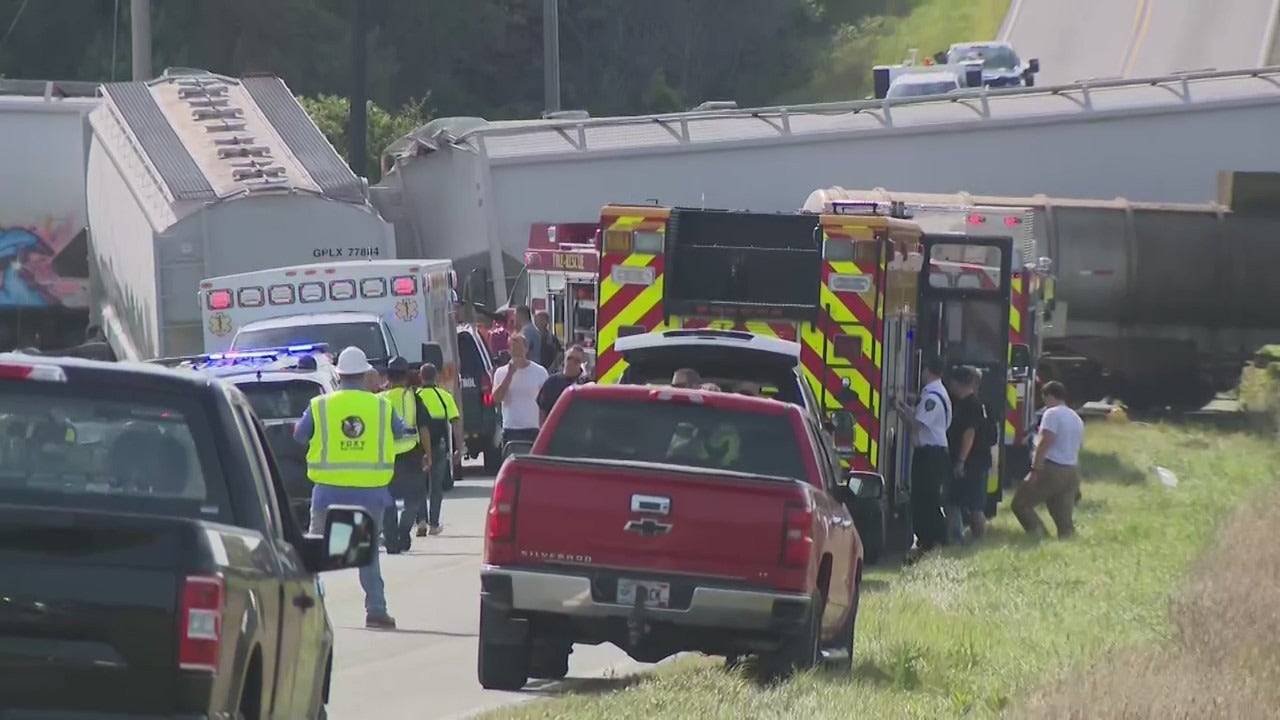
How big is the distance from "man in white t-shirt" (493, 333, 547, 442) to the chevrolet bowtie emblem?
382 inches

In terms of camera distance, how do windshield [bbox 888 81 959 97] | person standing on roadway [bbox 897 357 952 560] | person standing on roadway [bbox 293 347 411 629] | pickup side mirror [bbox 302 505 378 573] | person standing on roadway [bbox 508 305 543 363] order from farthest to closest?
1. windshield [bbox 888 81 959 97]
2. person standing on roadway [bbox 508 305 543 363]
3. person standing on roadway [bbox 897 357 952 560]
4. person standing on roadway [bbox 293 347 411 629]
5. pickup side mirror [bbox 302 505 378 573]

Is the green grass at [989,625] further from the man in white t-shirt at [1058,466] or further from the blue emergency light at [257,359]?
the blue emergency light at [257,359]

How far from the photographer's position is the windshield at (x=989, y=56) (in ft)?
185

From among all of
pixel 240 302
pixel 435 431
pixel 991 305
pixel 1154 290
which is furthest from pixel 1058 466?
pixel 1154 290

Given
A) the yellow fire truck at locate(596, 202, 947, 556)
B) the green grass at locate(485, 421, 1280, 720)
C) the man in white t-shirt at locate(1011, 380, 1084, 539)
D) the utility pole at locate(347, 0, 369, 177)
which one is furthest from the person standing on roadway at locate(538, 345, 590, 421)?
the utility pole at locate(347, 0, 369, 177)

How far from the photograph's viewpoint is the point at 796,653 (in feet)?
35.7

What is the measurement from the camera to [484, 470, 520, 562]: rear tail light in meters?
10.9

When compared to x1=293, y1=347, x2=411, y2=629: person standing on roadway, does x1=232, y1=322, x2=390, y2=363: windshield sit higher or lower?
lower

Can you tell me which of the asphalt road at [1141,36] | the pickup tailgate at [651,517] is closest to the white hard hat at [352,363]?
the pickup tailgate at [651,517]

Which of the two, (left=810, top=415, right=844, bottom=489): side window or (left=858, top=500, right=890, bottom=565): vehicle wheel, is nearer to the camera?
(left=810, top=415, right=844, bottom=489): side window

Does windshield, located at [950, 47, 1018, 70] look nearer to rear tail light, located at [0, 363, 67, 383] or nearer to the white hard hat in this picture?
the white hard hat

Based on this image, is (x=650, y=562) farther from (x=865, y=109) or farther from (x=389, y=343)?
(x=865, y=109)

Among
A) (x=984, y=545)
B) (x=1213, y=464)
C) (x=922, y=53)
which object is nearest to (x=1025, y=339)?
(x=1213, y=464)

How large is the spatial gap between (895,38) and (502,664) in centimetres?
6868
